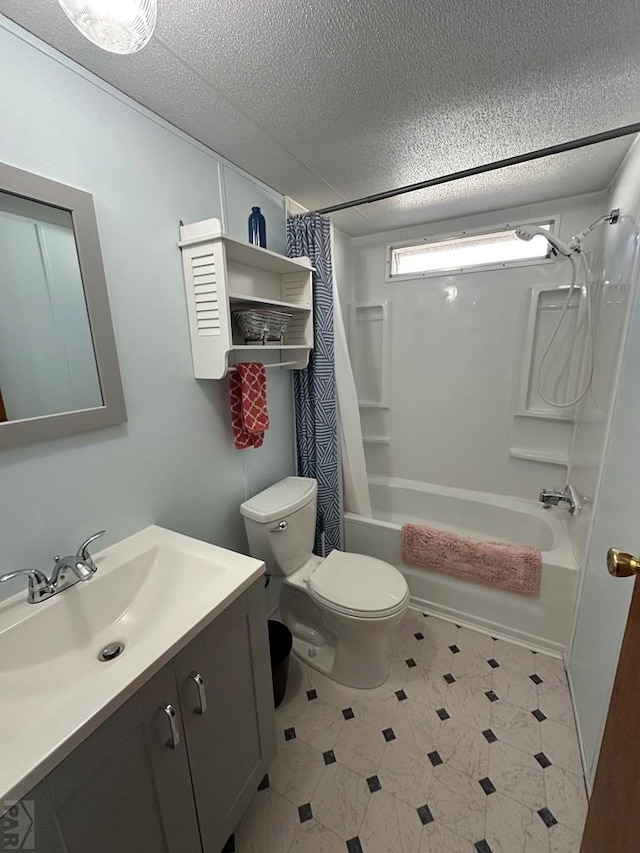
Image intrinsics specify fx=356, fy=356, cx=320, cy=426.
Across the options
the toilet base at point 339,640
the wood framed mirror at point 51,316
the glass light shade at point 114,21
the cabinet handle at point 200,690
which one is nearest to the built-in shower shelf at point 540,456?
the toilet base at point 339,640

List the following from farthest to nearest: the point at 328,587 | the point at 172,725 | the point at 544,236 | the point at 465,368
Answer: the point at 465,368 < the point at 544,236 < the point at 328,587 < the point at 172,725

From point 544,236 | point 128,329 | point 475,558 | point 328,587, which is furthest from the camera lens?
point 475,558

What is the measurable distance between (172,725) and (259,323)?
1.28 meters

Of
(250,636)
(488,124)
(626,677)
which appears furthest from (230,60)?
(626,677)

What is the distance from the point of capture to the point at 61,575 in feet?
3.20

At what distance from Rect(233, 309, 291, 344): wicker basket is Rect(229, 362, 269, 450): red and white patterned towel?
12 cm

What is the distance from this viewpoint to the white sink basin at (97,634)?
1.99 feet

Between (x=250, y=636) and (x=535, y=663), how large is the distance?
1505 millimetres

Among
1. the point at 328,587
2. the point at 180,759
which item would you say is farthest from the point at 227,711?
the point at 328,587

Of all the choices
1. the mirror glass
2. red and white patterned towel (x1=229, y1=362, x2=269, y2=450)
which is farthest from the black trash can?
the mirror glass

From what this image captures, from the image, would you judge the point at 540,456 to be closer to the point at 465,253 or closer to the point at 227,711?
the point at 465,253

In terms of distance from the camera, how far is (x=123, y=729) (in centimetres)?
70

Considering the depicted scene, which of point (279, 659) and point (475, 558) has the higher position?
point (475, 558)

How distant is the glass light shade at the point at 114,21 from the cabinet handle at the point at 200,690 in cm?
129
